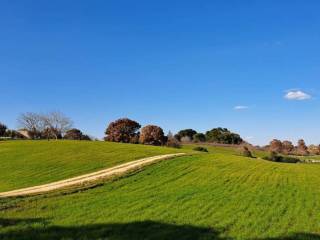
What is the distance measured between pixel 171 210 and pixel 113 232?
15.4 ft

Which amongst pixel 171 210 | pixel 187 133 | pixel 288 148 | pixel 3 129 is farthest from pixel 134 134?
pixel 171 210

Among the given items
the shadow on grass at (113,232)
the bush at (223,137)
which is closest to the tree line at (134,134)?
the bush at (223,137)

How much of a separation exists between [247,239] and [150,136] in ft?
245

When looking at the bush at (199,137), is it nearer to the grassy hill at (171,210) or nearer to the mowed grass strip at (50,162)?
the mowed grass strip at (50,162)

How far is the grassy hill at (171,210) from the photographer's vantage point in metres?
13.8

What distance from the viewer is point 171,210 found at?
17.7m

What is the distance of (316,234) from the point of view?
571 inches

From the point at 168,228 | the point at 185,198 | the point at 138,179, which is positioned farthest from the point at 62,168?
the point at 168,228

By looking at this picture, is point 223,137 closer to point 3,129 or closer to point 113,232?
point 3,129

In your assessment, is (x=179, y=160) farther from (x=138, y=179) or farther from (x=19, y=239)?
(x=19, y=239)

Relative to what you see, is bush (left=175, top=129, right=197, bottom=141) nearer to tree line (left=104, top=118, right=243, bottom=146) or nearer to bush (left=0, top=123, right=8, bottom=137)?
tree line (left=104, top=118, right=243, bottom=146)

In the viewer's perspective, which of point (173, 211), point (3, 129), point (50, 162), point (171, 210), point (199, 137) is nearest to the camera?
point (173, 211)

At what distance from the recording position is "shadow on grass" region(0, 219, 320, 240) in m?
12.8

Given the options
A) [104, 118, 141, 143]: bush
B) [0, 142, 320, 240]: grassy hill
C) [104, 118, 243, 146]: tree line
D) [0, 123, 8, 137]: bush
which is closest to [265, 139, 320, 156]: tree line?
[104, 118, 243, 146]: tree line
